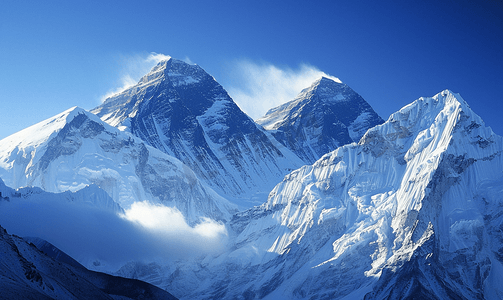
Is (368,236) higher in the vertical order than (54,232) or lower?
lower

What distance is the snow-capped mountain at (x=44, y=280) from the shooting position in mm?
59062

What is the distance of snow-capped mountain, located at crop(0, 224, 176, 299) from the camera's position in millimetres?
59062

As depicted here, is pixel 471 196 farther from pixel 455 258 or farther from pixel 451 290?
pixel 451 290

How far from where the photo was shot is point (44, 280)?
6931 cm

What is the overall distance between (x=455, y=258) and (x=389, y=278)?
2525cm

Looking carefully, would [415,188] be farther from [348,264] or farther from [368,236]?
[348,264]

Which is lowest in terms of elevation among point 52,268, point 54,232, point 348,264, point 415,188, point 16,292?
point 16,292

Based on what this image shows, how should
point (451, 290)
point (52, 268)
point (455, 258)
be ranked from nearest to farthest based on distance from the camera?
point (52, 268) < point (451, 290) < point (455, 258)

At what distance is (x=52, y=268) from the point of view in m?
79.0

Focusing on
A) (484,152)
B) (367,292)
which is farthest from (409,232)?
(484,152)

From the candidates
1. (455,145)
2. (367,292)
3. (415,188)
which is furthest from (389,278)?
(455,145)

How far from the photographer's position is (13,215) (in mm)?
191500

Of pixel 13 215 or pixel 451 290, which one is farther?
pixel 13 215

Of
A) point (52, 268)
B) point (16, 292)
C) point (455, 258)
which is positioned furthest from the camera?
point (455, 258)
